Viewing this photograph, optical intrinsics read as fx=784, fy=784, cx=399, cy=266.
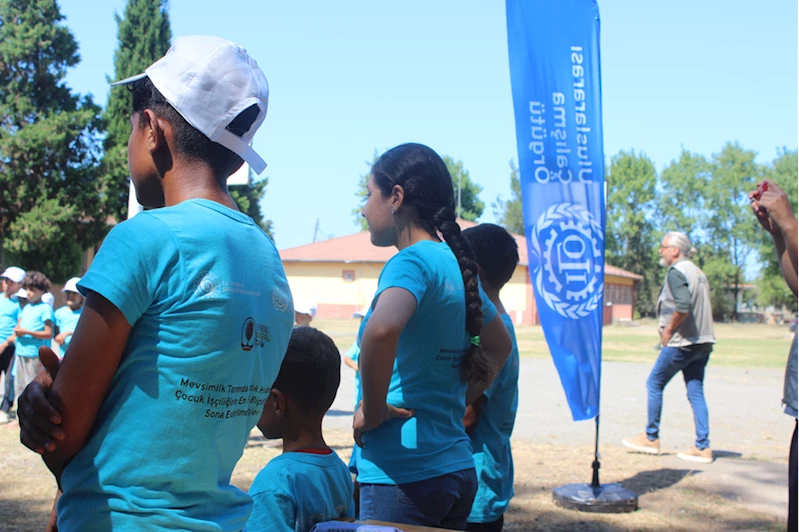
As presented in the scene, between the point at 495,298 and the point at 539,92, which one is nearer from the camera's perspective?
the point at 495,298

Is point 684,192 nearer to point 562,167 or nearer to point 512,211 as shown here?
point 512,211

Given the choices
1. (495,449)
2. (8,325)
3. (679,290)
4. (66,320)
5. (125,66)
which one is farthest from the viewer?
(125,66)

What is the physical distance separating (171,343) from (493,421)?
2349 mm

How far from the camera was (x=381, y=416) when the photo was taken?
2605 millimetres

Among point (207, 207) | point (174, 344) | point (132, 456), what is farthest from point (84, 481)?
point (207, 207)

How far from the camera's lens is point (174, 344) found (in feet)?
4.85

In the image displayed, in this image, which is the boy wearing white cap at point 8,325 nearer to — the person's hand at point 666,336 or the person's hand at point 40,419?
the person's hand at point 666,336

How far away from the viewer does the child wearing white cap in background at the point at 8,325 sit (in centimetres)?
973

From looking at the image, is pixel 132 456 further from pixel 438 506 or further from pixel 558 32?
pixel 558 32

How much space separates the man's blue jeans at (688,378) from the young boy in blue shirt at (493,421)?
4530 mm

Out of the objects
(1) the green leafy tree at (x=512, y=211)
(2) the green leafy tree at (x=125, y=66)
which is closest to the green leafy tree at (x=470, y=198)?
(1) the green leafy tree at (x=512, y=211)

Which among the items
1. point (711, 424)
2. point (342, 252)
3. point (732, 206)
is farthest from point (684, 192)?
point (711, 424)

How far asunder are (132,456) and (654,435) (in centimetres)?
759

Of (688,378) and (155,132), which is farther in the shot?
(688,378)
